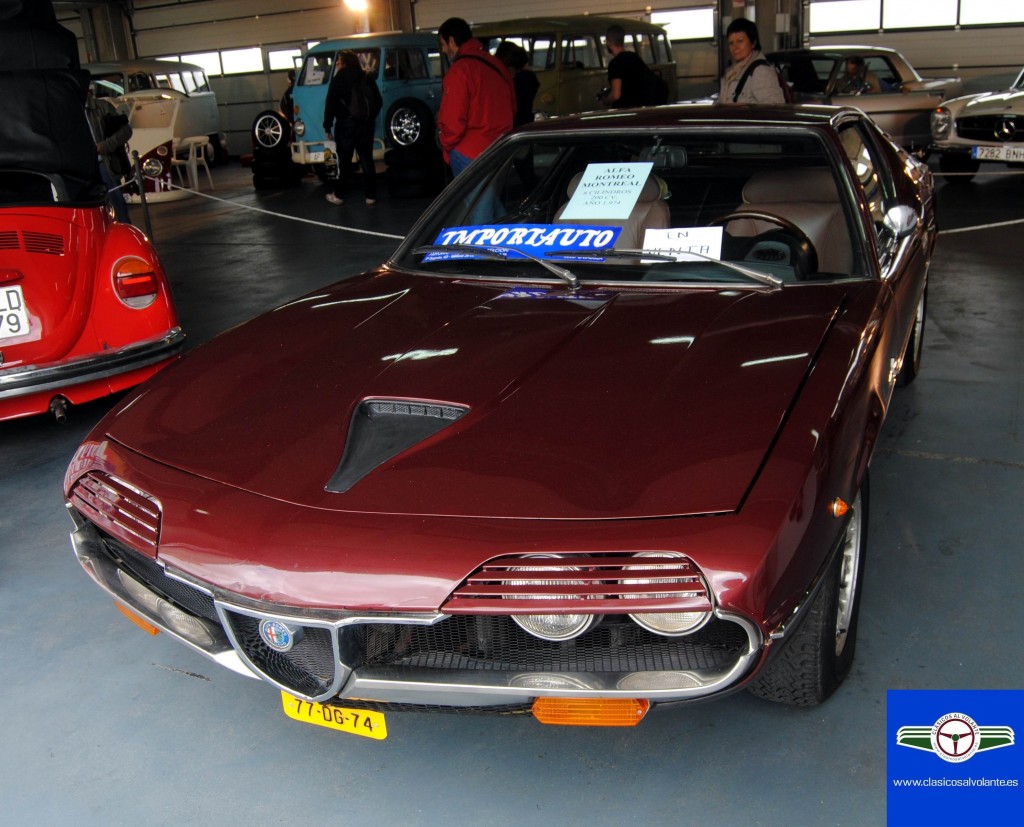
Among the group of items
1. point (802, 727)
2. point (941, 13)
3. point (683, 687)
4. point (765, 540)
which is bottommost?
point (802, 727)

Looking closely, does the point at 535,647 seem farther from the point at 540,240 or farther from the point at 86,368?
the point at 86,368

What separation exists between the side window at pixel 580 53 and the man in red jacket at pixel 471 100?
5916mm

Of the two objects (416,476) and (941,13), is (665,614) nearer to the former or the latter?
(416,476)

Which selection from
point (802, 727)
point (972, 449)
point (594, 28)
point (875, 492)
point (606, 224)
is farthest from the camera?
point (594, 28)

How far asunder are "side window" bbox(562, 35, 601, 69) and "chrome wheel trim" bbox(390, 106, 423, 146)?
1.93 m

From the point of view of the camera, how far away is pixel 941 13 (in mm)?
14406

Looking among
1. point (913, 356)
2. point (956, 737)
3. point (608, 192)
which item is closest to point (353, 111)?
point (913, 356)

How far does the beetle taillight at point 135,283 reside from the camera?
14.0ft

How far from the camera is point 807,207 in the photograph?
120 inches

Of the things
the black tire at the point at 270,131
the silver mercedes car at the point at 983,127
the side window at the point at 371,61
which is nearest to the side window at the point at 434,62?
the side window at the point at 371,61

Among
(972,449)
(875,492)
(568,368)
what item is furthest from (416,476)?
(972,449)

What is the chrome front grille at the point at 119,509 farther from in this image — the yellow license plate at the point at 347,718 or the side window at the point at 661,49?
the side window at the point at 661,49

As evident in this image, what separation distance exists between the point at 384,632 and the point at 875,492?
6.52ft

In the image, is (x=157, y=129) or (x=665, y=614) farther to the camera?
(x=157, y=129)
